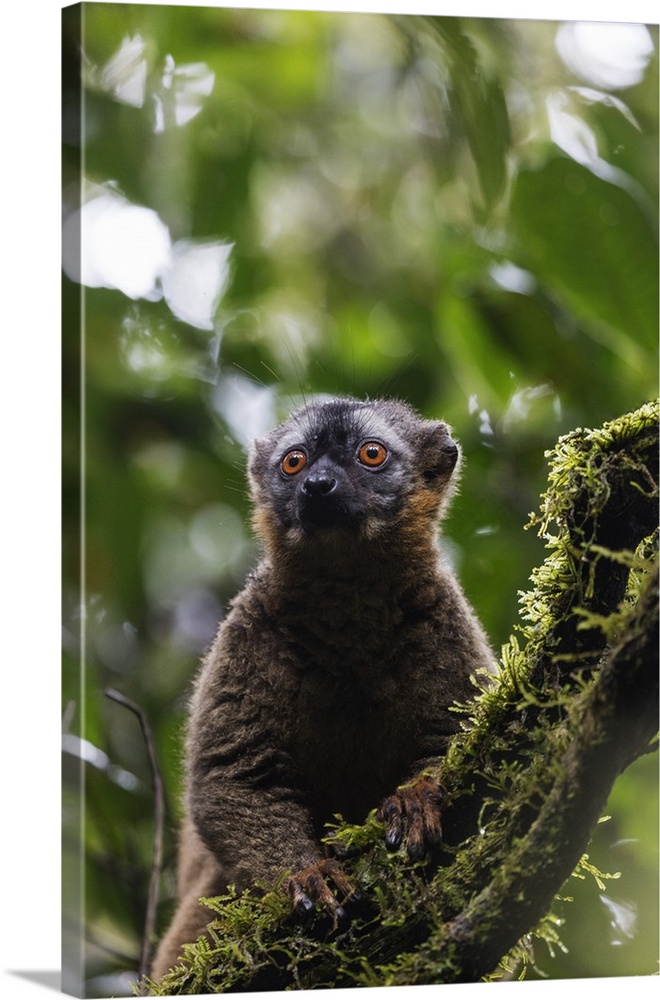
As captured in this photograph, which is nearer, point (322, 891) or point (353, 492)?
point (322, 891)

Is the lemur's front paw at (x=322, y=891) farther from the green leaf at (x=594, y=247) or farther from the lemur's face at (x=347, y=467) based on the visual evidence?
the green leaf at (x=594, y=247)

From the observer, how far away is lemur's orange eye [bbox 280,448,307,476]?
5.14 meters

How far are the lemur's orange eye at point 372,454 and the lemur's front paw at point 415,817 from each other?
154 cm

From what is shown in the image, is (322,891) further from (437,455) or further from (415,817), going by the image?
(437,455)

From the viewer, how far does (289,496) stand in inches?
206

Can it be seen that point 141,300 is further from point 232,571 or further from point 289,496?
point 232,571

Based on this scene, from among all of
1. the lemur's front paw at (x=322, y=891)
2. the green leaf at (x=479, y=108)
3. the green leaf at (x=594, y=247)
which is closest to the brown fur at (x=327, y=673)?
the lemur's front paw at (x=322, y=891)

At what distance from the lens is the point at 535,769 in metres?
3.62

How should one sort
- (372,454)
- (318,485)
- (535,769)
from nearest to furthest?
(535,769), (318,485), (372,454)

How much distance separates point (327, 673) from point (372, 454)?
0.98 meters

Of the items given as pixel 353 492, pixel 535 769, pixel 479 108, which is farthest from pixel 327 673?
pixel 479 108

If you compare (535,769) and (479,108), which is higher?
(479,108)

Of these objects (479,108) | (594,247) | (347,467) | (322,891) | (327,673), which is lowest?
(322,891)

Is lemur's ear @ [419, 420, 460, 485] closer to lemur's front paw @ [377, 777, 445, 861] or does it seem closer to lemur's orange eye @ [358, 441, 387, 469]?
lemur's orange eye @ [358, 441, 387, 469]
